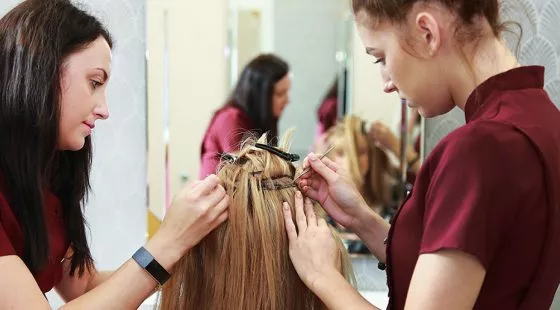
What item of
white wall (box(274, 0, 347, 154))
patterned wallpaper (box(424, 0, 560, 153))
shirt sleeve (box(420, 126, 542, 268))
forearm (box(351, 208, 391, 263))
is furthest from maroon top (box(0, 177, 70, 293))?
patterned wallpaper (box(424, 0, 560, 153))

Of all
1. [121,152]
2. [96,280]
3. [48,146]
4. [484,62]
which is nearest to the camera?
[484,62]

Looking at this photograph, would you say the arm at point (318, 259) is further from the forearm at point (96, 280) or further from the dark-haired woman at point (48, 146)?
→ the forearm at point (96, 280)

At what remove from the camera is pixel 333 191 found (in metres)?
1.34

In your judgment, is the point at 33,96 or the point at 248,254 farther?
the point at 248,254

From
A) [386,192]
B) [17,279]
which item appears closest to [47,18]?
[17,279]

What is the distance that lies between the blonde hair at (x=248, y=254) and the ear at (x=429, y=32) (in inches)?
17.4

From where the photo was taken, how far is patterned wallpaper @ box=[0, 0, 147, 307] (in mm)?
1806

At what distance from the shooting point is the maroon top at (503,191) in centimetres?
84

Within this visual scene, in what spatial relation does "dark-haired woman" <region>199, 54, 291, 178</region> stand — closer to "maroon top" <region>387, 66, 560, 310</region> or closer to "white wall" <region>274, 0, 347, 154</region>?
"white wall" <region>274, 0, 347, 154</region>

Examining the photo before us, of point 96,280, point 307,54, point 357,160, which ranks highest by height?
point 307,54

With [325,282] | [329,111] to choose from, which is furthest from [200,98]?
[325,282]

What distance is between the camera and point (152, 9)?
1847mm

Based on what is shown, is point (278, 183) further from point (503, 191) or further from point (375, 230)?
point (503, 191)

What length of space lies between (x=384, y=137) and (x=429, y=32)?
1.04m
